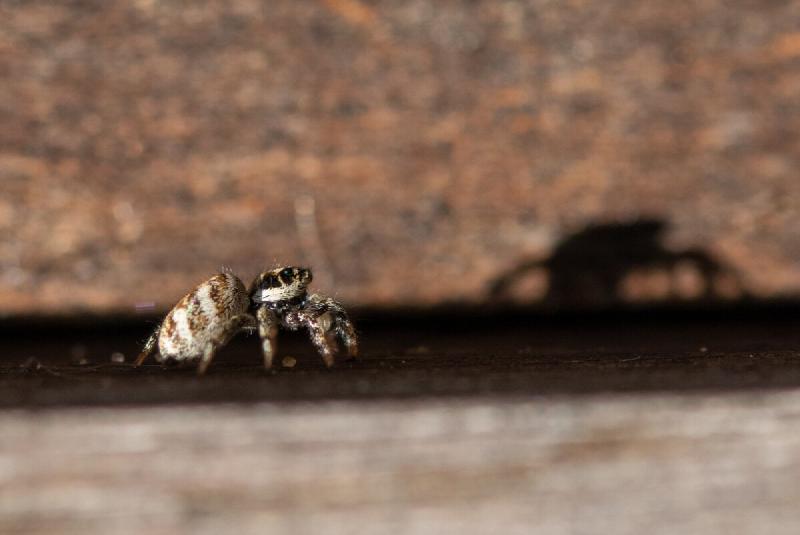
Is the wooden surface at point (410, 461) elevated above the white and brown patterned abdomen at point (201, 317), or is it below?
below

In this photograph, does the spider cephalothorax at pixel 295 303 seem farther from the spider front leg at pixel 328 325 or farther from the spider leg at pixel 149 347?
the spider leg at pixel 149 347

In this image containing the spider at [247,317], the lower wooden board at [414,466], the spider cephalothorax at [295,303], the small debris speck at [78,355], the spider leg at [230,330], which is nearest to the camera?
the lower wooden board at [414,466]

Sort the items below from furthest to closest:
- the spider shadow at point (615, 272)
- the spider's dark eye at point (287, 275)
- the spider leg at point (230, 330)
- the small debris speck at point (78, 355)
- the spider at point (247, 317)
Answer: the spider shadow at point (615, 272)
the spider's dark eye at point (287, 275)
the spider at point (247, 317)
the spider leg at point (230, 330)
the small debris speck at point (78, 355)

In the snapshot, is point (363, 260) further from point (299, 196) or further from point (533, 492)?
point (533, 492)

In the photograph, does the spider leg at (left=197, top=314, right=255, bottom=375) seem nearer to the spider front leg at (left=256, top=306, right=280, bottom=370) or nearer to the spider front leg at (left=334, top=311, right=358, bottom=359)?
the spider front leg at (left=256, top=306, right=280, bottom=370)

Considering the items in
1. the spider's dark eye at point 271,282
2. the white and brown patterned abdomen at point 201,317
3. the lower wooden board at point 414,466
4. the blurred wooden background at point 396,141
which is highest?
the blurred wooden background at point 396,141

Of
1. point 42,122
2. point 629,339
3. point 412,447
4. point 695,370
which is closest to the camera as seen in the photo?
point 412,447

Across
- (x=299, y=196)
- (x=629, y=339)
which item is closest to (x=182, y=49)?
(x=299, y=196)

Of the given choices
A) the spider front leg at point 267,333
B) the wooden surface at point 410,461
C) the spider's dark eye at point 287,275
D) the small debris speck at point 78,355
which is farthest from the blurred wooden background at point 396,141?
the wooden surface at point 410,461
